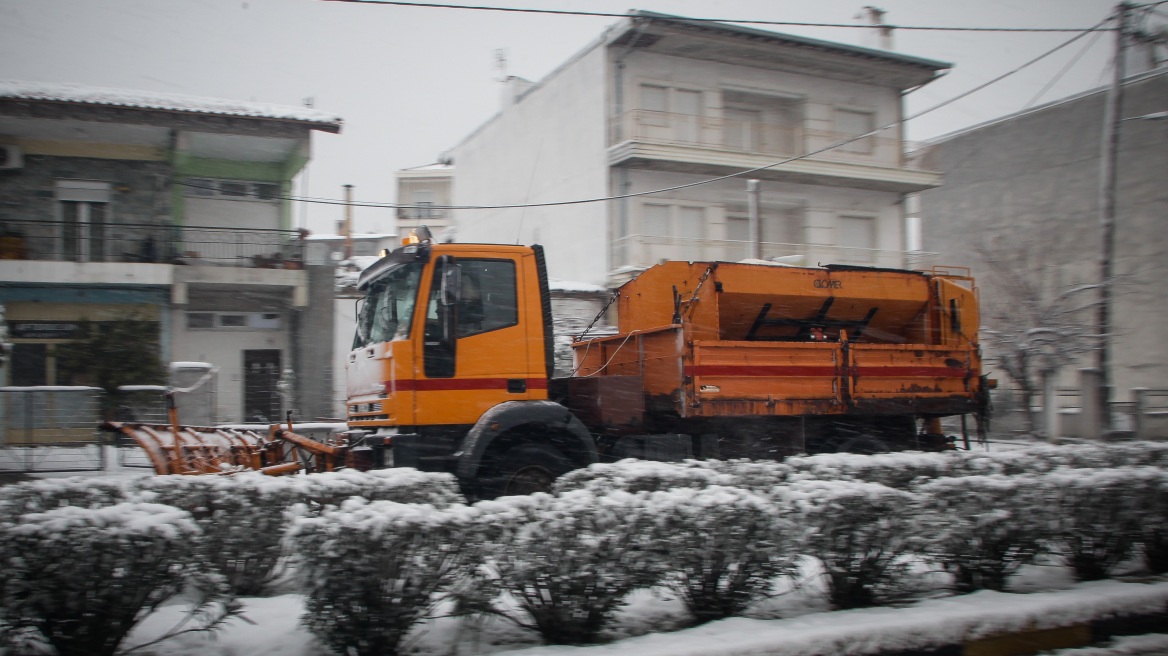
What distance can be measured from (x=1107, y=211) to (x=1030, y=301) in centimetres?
405

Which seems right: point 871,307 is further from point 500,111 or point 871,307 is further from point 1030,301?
point 500,111

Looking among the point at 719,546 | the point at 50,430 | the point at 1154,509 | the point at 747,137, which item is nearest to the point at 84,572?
the point at 719,546

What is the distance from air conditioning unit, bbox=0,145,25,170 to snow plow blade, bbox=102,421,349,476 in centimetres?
1277

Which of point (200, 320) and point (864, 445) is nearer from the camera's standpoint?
point (864, 445)

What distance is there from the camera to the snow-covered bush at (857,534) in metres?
4.96

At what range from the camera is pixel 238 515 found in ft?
15.9

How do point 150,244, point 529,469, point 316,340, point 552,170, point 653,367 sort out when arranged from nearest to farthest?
1. point 529,469
2. point 653,367
3. point 150,244
4. point 316,340
5. point 552,170

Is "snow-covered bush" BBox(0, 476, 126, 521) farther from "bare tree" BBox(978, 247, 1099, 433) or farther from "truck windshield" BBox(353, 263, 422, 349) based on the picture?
"bare tree" BBox(978, 247, 1099, 433)

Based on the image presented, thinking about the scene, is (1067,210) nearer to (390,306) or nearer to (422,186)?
(390,306)

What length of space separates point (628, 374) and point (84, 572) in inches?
246

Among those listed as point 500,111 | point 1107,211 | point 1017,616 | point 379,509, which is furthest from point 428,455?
point 500,111

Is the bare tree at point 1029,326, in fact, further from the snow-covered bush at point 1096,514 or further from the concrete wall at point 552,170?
the snow-covered bush at point 1096,514

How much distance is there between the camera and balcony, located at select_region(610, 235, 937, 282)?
2100cm

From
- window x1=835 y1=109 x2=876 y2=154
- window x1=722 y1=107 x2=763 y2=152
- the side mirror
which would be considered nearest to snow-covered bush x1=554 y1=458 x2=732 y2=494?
the side mirror
